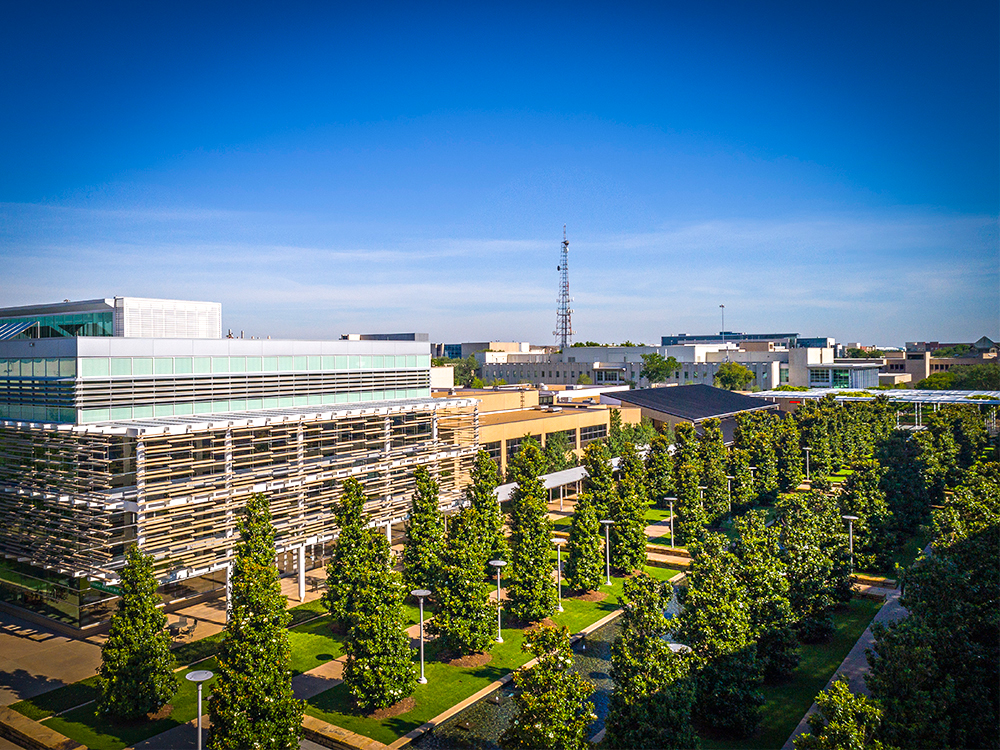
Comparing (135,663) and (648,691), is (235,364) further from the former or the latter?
(648,691)

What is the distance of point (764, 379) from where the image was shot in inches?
4557

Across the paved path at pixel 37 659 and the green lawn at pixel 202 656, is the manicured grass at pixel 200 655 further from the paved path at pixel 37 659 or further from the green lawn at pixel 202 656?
the paved path at pixel 37 659

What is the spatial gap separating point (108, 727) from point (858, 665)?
22.9 meters

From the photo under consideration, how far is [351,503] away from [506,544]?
23.8 feet

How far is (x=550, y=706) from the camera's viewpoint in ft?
52.7

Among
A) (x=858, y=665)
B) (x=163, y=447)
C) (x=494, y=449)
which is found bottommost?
(x=858, y=665)

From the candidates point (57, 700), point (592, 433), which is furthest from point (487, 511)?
point (592, 433)

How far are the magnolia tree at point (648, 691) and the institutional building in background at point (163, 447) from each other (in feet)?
52.7

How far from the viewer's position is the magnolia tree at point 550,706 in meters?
16.0

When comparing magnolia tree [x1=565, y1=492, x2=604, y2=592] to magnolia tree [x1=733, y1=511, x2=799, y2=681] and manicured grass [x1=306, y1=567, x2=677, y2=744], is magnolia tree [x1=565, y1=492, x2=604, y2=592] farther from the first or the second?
magnolia tree [x1=733, y1=511, x2=799, y2=681]

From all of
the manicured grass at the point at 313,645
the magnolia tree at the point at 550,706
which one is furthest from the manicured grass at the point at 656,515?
the magnolia tree at the point at 550,706

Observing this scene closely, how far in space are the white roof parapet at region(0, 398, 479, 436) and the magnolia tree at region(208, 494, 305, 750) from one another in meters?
8.91

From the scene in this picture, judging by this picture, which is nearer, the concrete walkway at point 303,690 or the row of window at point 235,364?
the concrete walkway at point 303,690

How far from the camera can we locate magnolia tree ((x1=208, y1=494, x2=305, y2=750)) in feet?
56.5
